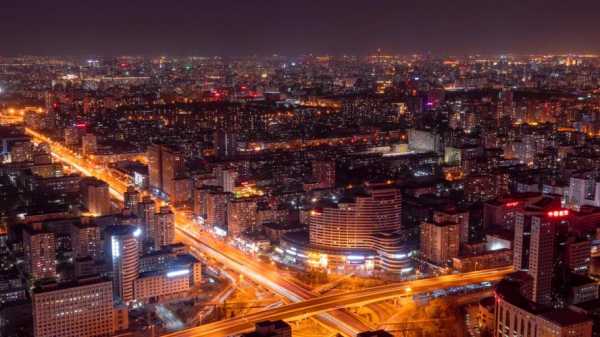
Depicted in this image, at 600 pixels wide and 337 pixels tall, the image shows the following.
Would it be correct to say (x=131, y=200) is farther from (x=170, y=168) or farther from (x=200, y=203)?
(x=170, y=168)

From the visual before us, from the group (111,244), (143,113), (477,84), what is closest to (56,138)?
(143,113)

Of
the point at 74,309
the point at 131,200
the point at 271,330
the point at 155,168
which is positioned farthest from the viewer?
the point at 155,168

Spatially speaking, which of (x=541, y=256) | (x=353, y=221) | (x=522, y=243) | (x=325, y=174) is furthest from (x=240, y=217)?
(x=541, y=256)

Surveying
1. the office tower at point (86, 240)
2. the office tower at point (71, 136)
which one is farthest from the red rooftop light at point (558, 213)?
the office tower at point (71, 136)

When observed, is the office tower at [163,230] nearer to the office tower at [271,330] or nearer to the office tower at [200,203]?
the office tower at [200,203]

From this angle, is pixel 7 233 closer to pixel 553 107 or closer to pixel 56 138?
pixel 56 138

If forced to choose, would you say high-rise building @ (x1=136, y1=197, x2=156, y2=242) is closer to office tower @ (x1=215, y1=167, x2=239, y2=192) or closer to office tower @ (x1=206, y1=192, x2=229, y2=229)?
office tower @ (x1=206, y1=192, x2=229, y2=229)

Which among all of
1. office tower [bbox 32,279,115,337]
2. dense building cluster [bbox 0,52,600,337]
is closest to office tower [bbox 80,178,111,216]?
dense building cluster [bbox 0,52,600,337]
